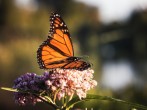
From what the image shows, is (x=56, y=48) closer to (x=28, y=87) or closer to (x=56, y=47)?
(x=56, y=47)

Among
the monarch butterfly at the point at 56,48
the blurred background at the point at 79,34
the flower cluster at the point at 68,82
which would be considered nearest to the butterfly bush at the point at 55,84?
the flower cluster at the point at 68,82

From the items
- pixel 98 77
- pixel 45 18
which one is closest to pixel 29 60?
pixel 98 77

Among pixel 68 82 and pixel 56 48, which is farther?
pixel 56 48

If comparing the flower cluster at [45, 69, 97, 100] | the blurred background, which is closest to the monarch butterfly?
the flower cluster at [45, 69, 97, 100]

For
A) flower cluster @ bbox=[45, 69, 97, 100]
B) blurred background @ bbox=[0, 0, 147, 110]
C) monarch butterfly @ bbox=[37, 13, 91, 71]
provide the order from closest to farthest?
flower cluster @ bbox=[45, 69, 97, 100] → monarch butterfly @ bbox=[37, 13, 91, 71] → blurred background @ bbox=[0, 0, 147, 110]

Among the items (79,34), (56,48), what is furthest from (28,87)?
(79,34)

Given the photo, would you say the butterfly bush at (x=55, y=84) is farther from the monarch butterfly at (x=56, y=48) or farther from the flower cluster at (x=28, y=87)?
the monarch butterfly at (x=56, y=48)

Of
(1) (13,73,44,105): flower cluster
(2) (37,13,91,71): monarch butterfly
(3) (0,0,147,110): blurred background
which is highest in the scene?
(3) (0,0,147,110): blurred background

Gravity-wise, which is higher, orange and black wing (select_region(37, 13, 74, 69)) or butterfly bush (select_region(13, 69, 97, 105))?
orange and black wing (select_region(37, 13, 74, 69))

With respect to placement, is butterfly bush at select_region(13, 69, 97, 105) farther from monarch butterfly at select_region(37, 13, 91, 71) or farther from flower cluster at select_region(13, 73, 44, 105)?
monarch butterfly at select_region(37, 13, 91, 71)
